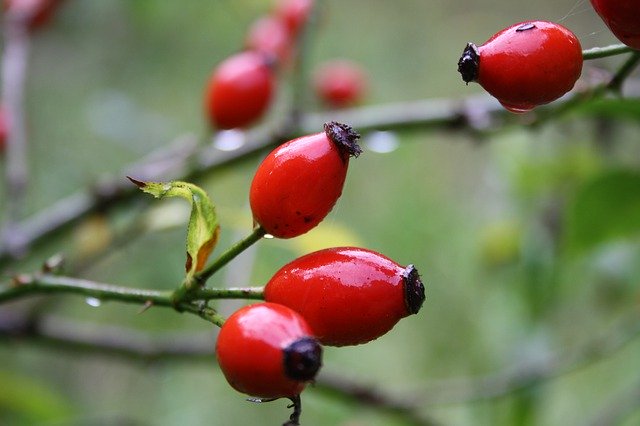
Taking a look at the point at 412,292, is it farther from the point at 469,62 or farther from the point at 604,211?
the point at 604,211

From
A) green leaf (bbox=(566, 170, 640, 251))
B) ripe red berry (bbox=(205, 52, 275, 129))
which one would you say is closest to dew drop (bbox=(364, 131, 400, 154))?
ripe red berry (bbox=(205, 52, 275, 129))

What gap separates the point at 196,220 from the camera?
908 millimetres

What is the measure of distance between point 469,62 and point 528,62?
6 centimetres

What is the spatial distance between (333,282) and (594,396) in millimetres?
2169

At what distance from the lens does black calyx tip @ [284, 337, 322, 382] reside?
72 cm

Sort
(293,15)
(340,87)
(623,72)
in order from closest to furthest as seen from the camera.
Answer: (623,72) < (293,15) < (340,87)

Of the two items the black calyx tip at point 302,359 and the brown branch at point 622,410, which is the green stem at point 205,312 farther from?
the brown branch at point 622,410

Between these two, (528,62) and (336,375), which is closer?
(528,62)

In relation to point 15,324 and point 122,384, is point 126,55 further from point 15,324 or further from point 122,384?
point 15,324

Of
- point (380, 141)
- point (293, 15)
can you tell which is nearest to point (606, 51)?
point (380, 141)

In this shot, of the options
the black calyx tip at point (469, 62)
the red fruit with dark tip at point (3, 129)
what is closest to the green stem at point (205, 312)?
the black calyx tip at point (469, 62)

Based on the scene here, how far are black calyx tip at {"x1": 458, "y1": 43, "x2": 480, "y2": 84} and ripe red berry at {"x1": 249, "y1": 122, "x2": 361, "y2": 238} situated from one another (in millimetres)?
125

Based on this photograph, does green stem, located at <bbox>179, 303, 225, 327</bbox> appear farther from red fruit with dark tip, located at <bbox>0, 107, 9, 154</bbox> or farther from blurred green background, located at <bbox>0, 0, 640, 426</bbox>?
red fruit with dark tip, located at <bbox>0, 107, 9, 154</bbox>

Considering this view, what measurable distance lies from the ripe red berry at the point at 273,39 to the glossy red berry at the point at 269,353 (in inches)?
64.6
